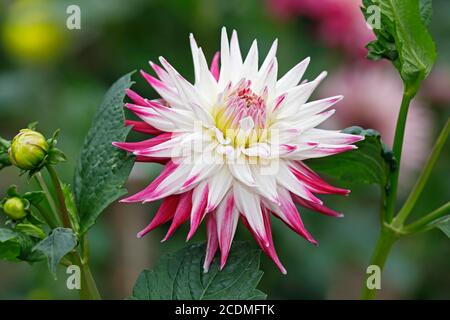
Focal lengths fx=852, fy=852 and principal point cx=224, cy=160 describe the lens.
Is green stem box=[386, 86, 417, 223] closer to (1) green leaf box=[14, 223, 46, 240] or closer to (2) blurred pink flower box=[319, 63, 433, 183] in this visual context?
(1) green leaf box=[14, 223, 46, 240]

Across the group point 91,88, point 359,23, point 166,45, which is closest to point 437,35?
point 359,23

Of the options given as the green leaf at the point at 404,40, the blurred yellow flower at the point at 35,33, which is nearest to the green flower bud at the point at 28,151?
the green leaf at the point at 404,40

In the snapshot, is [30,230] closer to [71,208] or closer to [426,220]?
[71,208]

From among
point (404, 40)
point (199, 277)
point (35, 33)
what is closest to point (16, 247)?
point (199, 277)

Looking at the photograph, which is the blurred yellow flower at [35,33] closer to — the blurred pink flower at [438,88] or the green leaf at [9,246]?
the blurred pink flower at [438,88]

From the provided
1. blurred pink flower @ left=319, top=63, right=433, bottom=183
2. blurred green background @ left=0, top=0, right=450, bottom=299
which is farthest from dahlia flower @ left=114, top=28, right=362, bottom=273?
blurred pink flower @ left=319, top=63, right=433, bottom=183

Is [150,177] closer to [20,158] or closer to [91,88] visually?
[91,88]
